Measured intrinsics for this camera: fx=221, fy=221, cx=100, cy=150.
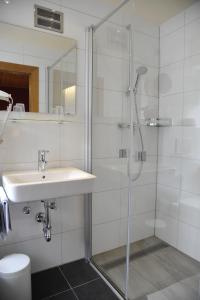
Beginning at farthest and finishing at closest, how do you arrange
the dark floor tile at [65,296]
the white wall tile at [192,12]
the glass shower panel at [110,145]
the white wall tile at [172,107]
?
the white wall tile at [172,107] < the glass shower panel at [110,145] < the white wall tile at [192,12] < the dark floor tile at [65,296]

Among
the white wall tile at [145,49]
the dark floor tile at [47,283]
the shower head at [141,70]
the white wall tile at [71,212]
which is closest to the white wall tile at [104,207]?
the white wall tile at [71,212]

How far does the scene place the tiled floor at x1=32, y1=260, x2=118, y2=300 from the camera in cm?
161

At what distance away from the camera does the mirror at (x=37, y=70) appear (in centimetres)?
164

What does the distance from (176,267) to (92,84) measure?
5.69ft

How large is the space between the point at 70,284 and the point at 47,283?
0.60 ft

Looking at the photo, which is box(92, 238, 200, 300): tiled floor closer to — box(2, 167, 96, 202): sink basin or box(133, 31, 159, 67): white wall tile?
box(2, 167, 96, 202): sink basin

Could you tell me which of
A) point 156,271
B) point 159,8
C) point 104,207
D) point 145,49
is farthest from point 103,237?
point 159,8

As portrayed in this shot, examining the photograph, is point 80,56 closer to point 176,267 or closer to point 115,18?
point 115,18

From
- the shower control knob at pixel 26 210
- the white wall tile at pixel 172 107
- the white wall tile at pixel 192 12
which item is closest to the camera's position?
the shower control knob at pixel 26 210

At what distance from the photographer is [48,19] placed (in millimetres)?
1763

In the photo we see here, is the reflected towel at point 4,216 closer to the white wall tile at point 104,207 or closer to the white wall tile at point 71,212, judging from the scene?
the white wall tile at point 71,212

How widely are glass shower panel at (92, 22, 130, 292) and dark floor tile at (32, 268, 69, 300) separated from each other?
0.35m

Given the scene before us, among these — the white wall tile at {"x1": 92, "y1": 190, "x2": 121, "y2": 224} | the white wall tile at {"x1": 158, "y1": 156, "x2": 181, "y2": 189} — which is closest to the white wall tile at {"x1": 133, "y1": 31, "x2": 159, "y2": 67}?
the white wall tile at {"x1": 158, "y1": 156, "x2": 181, "y2": 189}

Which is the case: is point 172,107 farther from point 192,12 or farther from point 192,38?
point 192,12
